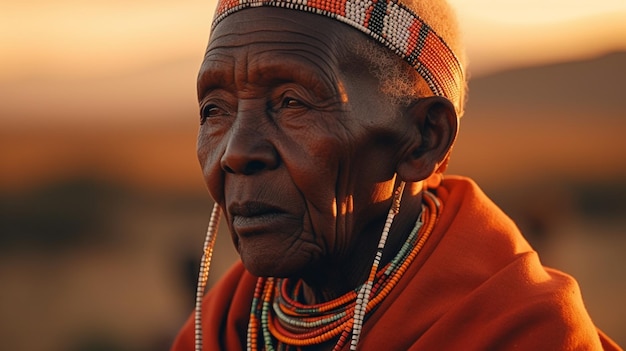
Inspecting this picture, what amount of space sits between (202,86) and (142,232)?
2123 cm

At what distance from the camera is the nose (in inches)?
153

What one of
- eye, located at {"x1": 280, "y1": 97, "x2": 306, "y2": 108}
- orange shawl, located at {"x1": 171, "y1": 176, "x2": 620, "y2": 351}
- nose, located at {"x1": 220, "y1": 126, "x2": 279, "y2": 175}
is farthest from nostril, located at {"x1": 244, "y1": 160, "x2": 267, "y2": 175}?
orange shawl, located at {"x1": 171, "y1": 176, "x2": 620, "y2": 351}

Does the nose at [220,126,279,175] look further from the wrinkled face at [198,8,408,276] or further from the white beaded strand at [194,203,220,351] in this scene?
the white beaded strand at [194,203,220,351]

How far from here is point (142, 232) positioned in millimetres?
25047

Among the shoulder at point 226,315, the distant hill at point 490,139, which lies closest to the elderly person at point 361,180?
the shoulder at point 226,315

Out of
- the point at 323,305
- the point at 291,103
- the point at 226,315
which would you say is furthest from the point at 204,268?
the point at 291,103

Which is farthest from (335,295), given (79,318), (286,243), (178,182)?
(178,182)

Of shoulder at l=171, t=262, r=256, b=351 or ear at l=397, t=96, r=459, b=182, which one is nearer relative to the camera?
ear at l=397, t=96, r=459, b=182

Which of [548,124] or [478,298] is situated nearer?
[478,298]

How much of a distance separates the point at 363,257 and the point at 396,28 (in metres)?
0.86

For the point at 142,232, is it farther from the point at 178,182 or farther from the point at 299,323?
the point at 299,323

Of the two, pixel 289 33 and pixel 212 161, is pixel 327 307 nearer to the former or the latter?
pixel 212 161

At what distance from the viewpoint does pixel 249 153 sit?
153 inches

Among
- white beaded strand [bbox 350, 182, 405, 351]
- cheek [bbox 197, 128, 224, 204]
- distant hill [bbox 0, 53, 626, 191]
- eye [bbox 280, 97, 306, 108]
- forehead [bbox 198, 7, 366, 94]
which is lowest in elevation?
distant hill [bbox 0, 53, 626, 191]
